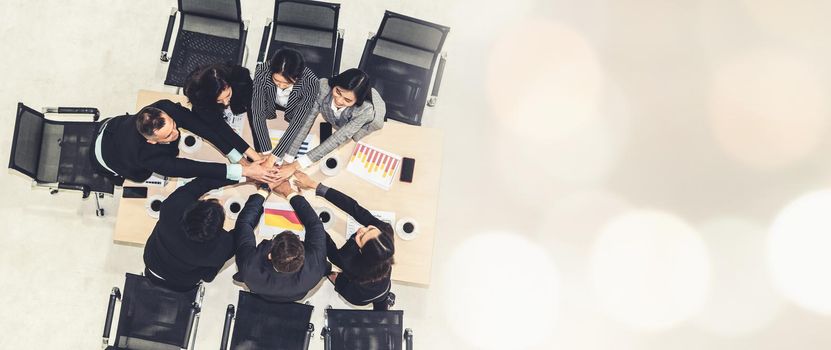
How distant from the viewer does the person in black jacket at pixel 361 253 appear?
124 inches

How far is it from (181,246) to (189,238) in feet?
0.41

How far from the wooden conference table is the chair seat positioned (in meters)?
0.51

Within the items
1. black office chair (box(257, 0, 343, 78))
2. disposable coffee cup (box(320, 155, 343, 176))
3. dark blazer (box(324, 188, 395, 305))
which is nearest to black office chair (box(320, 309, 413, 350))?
dark blazer (box(324, 188, 395, 305))

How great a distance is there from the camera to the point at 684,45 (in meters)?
5.10

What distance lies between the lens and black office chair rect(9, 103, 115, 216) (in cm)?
380

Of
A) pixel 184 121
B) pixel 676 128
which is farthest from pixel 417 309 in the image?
pixel 676 128

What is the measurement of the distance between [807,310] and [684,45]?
2.48 metres

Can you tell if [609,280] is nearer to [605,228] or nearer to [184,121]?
[605,228]

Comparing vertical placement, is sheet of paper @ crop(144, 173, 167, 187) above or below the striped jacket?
below

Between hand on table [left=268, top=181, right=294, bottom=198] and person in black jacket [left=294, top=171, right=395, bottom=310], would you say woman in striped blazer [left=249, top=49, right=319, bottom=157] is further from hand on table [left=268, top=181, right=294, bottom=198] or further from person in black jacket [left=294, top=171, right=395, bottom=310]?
person in black jacket [left=294, top=171, right=395, bottom=310]

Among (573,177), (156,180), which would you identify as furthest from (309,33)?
(573,177)

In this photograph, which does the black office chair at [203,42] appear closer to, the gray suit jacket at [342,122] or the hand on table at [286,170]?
the gray suit jacket at [342,122]

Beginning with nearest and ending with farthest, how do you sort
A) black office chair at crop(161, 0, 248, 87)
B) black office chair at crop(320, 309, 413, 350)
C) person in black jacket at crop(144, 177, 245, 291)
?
1. person in black jacket at crop(144, 177, 245, 291)
2. black office chair at crop(320, 309, 413, 350)
3. black office chair at crop(161, 0, 248, 87)

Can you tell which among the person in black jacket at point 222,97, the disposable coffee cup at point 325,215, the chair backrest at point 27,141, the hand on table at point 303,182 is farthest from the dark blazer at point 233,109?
the chair backrest at point 27,141
